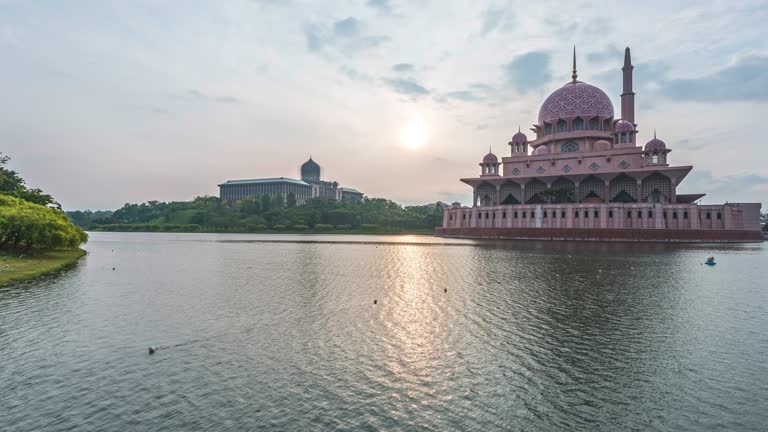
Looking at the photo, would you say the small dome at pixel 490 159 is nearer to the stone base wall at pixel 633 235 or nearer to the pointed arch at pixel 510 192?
the pointed arch at pixel 510 192

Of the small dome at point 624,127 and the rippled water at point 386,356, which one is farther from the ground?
the small dome at point 624,127

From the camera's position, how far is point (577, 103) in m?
83.0

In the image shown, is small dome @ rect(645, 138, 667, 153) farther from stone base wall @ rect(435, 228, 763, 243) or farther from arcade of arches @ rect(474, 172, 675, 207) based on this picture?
stone base wall @ rect(435, 228, 763, 243)

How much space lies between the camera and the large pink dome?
82125 millimetres

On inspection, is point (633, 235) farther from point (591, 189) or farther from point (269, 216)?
point (269, 216)

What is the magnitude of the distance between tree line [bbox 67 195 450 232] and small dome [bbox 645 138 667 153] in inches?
2224

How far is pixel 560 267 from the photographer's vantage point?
3309 cm

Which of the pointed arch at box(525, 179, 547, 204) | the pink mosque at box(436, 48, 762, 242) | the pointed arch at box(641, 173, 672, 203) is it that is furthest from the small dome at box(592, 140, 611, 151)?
the pointed arch at box(525, 179, 547, 204)

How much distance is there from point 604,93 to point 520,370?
86878mm

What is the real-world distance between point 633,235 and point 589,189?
16.7 meters

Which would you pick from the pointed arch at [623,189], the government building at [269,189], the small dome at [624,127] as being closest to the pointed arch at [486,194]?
the pointed arch at [623,189]

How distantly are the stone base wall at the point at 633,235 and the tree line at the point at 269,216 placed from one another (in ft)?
158

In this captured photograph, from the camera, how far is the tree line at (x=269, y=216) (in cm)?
12600

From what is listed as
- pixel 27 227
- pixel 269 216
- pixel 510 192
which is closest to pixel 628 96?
pixel 510 192
